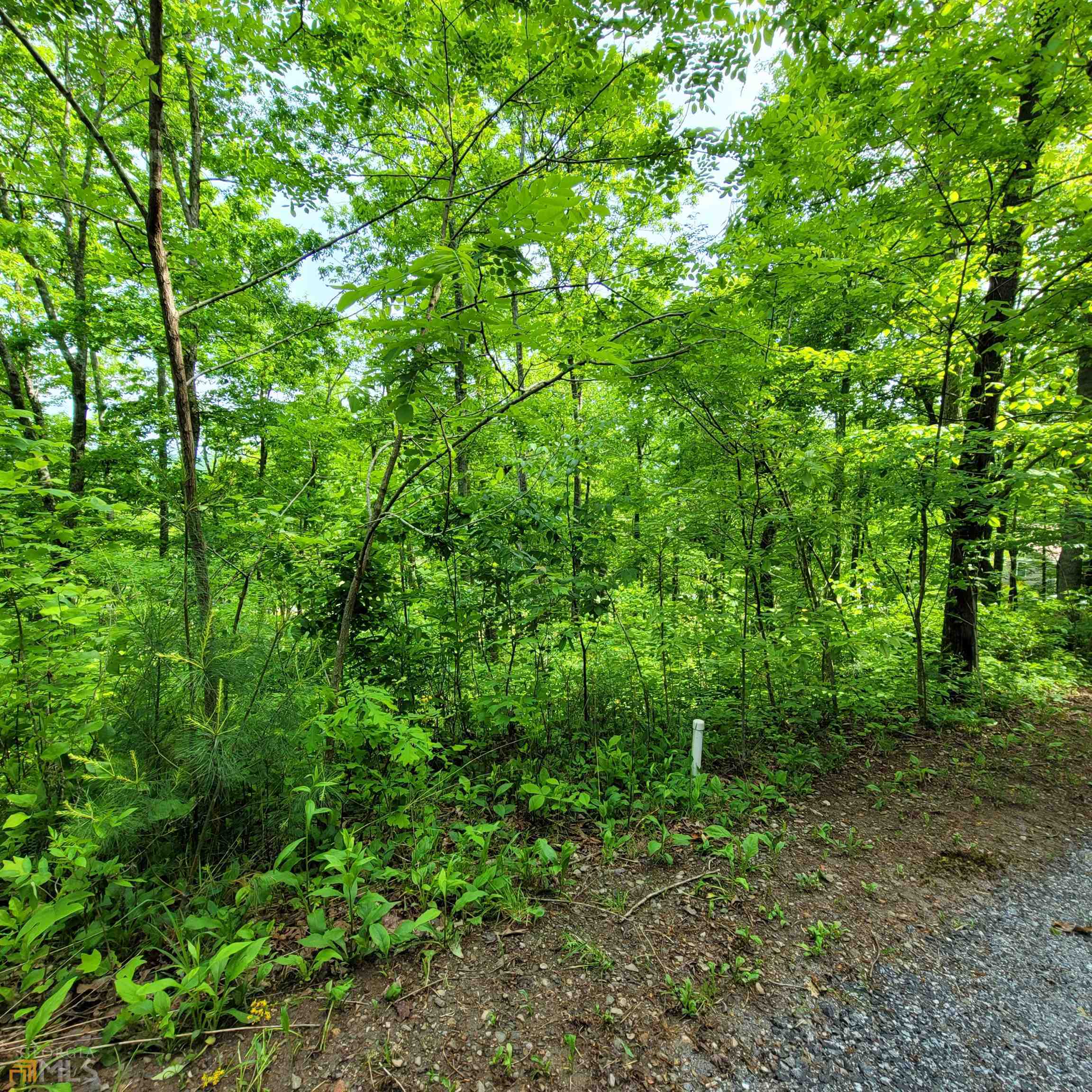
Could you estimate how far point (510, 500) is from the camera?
3615 millimetres

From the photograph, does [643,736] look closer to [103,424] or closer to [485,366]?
[485,366]

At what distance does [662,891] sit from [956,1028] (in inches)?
49.3

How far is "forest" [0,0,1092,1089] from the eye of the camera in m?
2.06

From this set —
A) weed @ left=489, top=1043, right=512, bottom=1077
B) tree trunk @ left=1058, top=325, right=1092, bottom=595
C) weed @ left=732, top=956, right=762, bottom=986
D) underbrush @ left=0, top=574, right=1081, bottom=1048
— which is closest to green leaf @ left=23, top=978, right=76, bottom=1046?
underbrush @ left=0, top=574, right=1081, bottom=1048

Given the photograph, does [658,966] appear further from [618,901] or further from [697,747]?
[697,747]

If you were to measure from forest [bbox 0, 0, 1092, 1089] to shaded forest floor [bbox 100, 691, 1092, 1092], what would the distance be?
16 centimetres

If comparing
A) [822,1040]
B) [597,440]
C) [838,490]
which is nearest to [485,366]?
[597,440]

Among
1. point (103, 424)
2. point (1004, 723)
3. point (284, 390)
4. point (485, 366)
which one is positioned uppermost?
point (284, 390)

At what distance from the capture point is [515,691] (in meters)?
4.38

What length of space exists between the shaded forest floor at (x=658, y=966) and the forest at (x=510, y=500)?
16 centimetres

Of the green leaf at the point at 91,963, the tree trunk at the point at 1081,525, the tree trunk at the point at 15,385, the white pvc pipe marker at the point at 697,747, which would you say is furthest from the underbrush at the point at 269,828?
the tree trunk at the point at 15,385

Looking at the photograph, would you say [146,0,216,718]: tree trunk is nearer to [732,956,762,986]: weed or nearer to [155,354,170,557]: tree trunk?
[155,354,170,557]: tree trunk

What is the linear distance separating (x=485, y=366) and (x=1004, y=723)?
656 cm

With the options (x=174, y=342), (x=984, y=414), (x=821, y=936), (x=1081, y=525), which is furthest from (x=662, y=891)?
(x=984, y=414)
